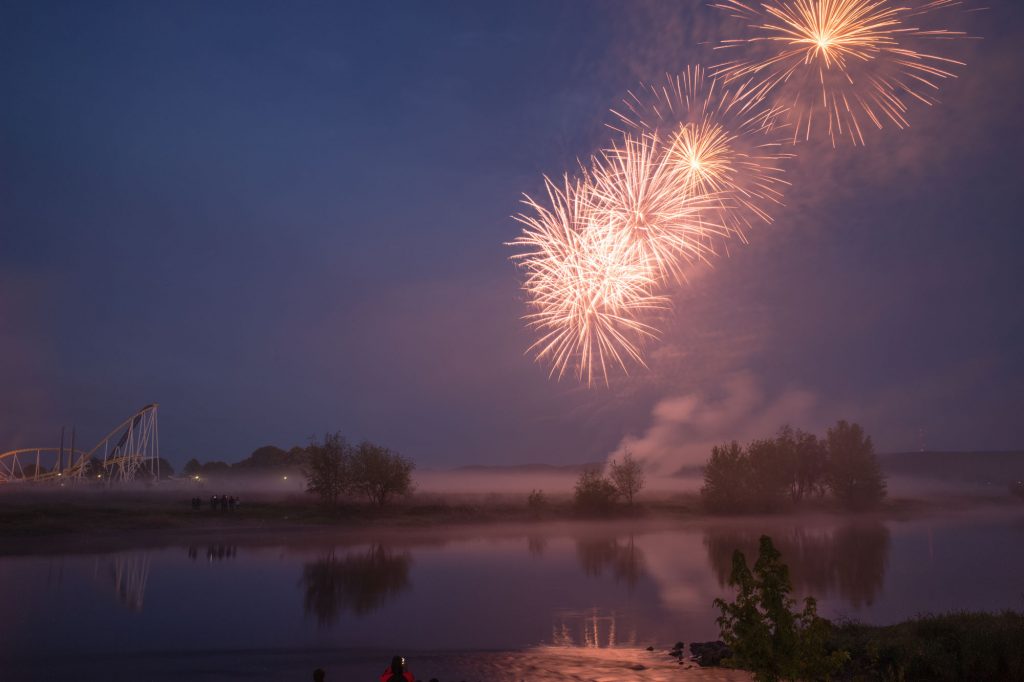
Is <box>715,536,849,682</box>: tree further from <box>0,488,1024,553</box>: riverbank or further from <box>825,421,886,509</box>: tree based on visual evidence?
<box>825,421,886,509</box>: tree

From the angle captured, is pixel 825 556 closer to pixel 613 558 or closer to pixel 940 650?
pixel 613 558

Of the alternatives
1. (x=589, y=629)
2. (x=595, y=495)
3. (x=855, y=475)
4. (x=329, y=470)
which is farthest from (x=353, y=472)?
(x=855, y=475)

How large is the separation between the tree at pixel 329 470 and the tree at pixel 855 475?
2882 inches

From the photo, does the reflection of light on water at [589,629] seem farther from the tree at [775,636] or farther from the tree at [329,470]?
the tree at [329,470]

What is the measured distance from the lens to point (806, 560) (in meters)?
44.2

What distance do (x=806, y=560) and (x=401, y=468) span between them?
41726mm

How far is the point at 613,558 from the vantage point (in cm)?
4422

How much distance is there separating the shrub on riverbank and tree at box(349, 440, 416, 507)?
57652 millimetres

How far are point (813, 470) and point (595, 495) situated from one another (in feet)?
158

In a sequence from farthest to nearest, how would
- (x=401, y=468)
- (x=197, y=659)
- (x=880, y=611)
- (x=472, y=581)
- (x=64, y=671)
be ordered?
(x=401, y=468)
(x=472, y=581)
(x=880, y=611)
(x=197, y=659)
(x=64, y=671)

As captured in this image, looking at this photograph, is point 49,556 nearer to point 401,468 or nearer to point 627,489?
point 401,468

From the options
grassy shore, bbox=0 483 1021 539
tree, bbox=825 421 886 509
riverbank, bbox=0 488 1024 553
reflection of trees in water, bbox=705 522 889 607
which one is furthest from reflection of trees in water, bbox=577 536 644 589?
tree, bbox=825 421 886 509

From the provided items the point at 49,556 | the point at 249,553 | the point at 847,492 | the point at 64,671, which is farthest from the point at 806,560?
the point at 847,492

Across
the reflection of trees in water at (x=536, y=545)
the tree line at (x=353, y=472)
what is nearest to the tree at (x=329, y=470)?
the tree line at (x=353, y=472)
